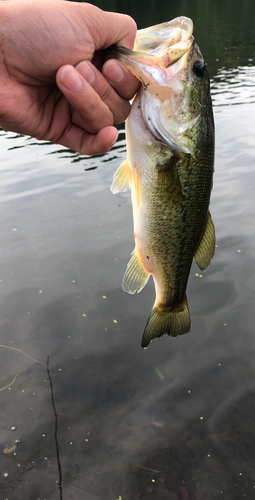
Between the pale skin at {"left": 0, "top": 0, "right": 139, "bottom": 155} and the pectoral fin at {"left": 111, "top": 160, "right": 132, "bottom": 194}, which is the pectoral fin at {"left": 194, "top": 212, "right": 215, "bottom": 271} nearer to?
the pectoral fin at {"left": 111, "top": 160, "right": 132, "bottom": 194}

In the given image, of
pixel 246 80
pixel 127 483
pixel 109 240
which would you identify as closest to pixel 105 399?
pixel 127 483

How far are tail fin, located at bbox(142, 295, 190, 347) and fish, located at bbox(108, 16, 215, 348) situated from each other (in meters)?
0.48

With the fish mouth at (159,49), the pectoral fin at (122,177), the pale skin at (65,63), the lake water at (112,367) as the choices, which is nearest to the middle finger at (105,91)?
the pale skin at (65,63)

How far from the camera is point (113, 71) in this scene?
6.40ft

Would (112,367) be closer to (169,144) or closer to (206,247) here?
(206,247)

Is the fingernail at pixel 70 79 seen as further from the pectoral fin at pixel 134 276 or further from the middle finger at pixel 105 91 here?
the pectoral fin at pixel 134 276

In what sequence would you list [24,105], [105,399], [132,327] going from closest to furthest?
1. [24,105]
2. [105,399]
3. [132,327]

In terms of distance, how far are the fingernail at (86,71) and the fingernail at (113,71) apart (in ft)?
0.24

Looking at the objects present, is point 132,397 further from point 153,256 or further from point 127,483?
point 153,256

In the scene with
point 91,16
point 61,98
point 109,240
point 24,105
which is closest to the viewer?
point 91,16

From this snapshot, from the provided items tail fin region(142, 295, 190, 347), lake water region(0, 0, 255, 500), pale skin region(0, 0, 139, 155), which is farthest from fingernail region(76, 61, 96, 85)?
lake water region(0, 0, 255, 500)

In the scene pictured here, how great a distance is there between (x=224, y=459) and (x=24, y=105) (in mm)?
3348

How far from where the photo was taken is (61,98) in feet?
7.89

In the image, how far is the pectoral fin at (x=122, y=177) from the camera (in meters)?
2.31
